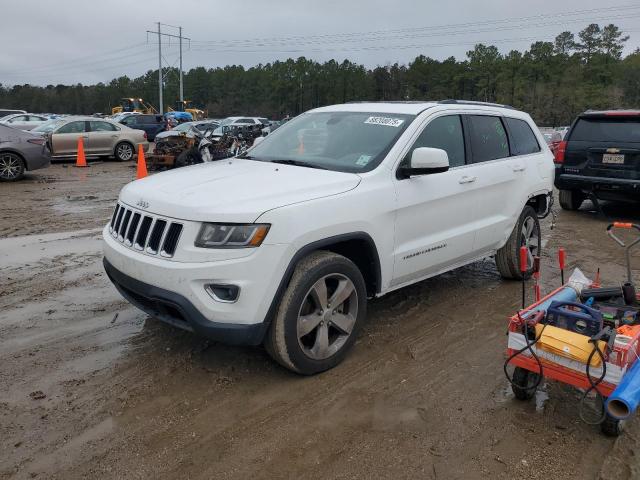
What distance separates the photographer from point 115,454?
2.86 meters

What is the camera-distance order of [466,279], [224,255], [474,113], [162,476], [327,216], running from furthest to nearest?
[466,279], [474,113], [327,216], [224,255], [162,476]

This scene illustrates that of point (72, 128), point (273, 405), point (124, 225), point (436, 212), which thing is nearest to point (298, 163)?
point (436, 212)

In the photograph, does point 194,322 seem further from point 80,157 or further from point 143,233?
point 80,157

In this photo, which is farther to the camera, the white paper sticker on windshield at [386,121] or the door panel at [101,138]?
the door panel at [101,138]

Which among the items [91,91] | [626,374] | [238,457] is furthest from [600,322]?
[91,91]

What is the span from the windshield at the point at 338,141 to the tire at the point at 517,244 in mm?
1953

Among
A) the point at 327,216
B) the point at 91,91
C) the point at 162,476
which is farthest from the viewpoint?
the point at 91,91

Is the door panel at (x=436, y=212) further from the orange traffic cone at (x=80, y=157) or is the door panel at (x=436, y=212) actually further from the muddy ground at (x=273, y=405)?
the orange traffic cone at (x=80, y=157)

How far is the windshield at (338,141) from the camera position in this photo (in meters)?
4.11

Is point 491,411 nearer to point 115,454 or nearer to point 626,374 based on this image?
point 626,374

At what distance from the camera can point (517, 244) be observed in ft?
18.2

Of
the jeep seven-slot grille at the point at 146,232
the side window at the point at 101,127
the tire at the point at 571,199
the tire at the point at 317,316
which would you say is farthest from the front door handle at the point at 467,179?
the side window at the point at 101,127

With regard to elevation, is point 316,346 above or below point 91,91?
below

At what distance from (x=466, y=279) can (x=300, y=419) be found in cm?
324
